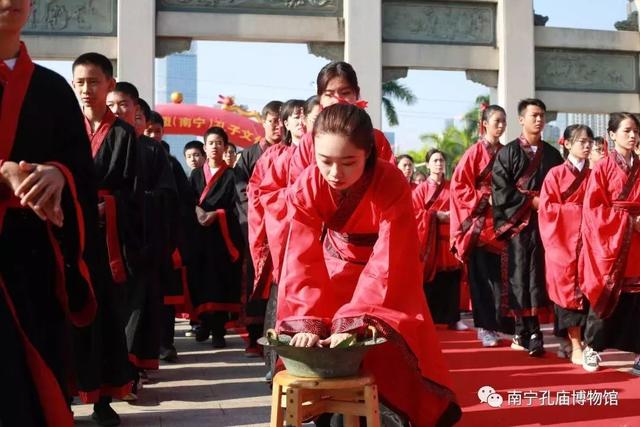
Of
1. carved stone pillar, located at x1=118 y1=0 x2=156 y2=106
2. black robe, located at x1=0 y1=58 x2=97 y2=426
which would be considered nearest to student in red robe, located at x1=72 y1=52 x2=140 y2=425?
black robe, located at x1=0 y1=58 x2=97 y2=426

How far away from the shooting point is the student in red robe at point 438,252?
26.6 feet

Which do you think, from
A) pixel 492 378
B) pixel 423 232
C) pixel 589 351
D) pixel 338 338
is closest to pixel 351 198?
pixel 338 338

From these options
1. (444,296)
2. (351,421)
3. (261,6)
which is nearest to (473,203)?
(444,296)

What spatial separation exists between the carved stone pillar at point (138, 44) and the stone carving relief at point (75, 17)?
37cm

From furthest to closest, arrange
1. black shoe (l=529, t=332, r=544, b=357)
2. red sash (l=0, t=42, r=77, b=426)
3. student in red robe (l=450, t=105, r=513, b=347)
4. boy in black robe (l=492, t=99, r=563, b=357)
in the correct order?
student in red robe (l=450, t=105, r=513, b=347) < boy in black robe (l=492, t=99, r=563, b=357) < black shoe (l=529, t=332, r=544, b=357) < red sash (l=0, t=42, r=77, b=426)

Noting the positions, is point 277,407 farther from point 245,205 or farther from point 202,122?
point 202,122

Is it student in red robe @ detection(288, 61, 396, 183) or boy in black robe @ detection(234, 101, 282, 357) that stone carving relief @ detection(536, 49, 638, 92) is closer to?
boy in black robe @ detection(234, 101, 282, 357)

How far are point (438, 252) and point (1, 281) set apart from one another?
20.6 feet

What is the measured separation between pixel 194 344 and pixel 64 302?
4.87 m

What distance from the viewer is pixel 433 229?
8266mm

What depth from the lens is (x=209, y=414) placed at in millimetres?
4277

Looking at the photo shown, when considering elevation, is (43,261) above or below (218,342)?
above

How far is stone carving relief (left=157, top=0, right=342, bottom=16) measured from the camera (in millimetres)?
13727

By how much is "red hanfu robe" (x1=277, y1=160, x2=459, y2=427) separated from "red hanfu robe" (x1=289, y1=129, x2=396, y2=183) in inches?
28.4
